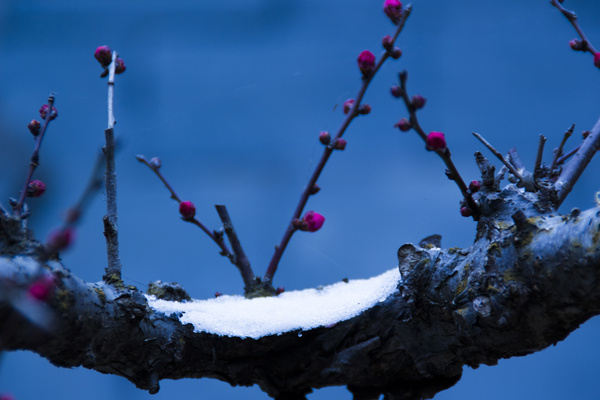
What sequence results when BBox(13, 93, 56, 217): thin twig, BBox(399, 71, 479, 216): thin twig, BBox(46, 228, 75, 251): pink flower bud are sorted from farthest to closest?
BBox(13, 93, 56, 217): thin twig
BBox(399, 71, 479, 216): thin twig
BBox(46, 228, 75, 251): pink flower bud

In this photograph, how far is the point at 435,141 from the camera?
0.56 m

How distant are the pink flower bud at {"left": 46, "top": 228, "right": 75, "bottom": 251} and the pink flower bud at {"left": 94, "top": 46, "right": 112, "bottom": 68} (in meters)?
0.56

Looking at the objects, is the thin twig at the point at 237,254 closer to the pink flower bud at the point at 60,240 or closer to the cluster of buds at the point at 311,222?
the cluster of buds at the point at 311,222

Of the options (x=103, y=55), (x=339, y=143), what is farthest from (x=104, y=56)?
(x=339, y=143)

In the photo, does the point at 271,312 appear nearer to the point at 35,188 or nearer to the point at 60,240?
the point at 35,188

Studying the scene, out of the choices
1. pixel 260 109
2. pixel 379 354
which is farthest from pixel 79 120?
pixel 379 354

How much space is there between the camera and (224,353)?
0.72m

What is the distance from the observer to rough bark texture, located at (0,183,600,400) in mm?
530

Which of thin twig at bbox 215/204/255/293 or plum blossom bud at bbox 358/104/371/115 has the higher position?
plum blossom bud at bbox 358/104/371/115

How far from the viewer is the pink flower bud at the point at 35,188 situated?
27.0 inches

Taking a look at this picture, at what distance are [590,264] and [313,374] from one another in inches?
14.9

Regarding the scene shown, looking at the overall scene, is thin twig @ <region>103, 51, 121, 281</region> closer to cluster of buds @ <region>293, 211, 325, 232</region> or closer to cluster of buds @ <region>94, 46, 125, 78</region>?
cluster of buds @ <region>94, 46, 125, 78</region>

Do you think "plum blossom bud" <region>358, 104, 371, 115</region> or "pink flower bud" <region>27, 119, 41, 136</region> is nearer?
"pink flower bud" <region>27, 119, 41, 136</region>

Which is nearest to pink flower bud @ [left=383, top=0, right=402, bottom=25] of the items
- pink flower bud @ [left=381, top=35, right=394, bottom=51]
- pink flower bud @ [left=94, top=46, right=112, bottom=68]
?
pink flower bud @ [left=381, top=35, right=394, bottom=51]
